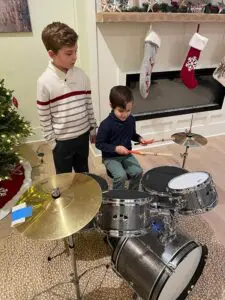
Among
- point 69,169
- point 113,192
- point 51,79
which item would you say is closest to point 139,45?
point 51,79

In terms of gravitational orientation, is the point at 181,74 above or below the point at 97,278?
above

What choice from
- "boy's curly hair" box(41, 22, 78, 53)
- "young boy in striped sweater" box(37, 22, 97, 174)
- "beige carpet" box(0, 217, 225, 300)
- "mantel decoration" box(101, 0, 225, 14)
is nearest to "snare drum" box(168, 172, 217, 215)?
"beige carpet" box(0, 217, 225, 300)

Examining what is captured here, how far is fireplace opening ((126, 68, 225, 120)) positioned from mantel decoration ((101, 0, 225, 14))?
0.52 metres

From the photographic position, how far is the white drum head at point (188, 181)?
1.08 m

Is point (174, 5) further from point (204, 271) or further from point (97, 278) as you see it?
point (97, 278)

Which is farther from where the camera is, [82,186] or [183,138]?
[183,138]

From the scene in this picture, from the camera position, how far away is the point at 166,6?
1.87 meters

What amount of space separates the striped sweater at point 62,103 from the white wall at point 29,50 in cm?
117

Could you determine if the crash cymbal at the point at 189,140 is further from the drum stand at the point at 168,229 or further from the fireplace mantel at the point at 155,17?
the fireplace mantel at the point at 155,17

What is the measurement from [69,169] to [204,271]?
3.19 feet

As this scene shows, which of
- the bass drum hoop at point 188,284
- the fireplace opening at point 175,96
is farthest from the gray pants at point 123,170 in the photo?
the fireplace opening at point 175,96

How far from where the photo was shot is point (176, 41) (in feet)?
6.86

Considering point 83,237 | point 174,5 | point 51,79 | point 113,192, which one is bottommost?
point 83,237

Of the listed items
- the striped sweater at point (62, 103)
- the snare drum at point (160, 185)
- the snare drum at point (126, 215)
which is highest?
the striped sweater at point (62, 103)
